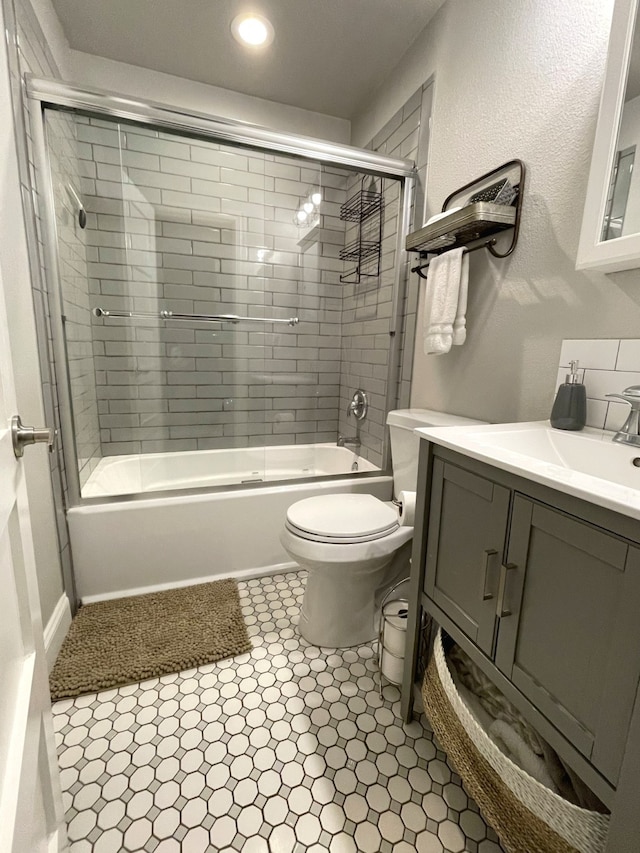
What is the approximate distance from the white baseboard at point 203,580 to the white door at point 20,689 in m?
1.00

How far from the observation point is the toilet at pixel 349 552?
137 centimetres

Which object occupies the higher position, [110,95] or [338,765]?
[110,95]

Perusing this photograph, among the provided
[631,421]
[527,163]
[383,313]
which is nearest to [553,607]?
[631,421]

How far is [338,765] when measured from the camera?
109 cm

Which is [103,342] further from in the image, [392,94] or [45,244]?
[392,94]

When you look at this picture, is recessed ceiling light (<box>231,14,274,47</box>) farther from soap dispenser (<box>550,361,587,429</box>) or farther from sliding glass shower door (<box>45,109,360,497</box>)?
soap dispenser (<box>550,361,587,429</box>)

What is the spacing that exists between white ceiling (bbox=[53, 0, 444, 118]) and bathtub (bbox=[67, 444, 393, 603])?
209cm

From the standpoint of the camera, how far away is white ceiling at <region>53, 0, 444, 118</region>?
171 centimetres

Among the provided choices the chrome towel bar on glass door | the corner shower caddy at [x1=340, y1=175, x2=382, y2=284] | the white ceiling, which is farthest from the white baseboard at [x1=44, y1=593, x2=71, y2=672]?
the white ceiling

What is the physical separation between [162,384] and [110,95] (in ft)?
4.33

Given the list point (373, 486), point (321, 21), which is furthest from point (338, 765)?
point (321, 21)

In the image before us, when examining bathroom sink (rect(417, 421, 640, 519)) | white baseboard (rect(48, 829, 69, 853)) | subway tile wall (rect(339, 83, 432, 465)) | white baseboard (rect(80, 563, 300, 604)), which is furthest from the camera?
subway tile wall (rect(339, 83, 432, 465))

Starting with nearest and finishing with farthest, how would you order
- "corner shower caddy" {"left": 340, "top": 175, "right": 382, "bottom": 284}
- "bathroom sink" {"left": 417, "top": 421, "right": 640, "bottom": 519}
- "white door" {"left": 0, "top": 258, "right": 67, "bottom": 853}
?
"white door" {"left": 0, "top": 258, "right": 67, "bottom": 853} < "bathroom sink" {"left": 417, "top": 421, "right": 640, "bottom": 519} < "corner shower caddy" {"left": 340, "top": 175, "right": 382, "bottom": 284}

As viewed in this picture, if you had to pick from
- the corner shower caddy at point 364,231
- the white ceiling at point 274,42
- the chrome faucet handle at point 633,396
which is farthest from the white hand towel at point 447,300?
the white ceiling at point 274,42
